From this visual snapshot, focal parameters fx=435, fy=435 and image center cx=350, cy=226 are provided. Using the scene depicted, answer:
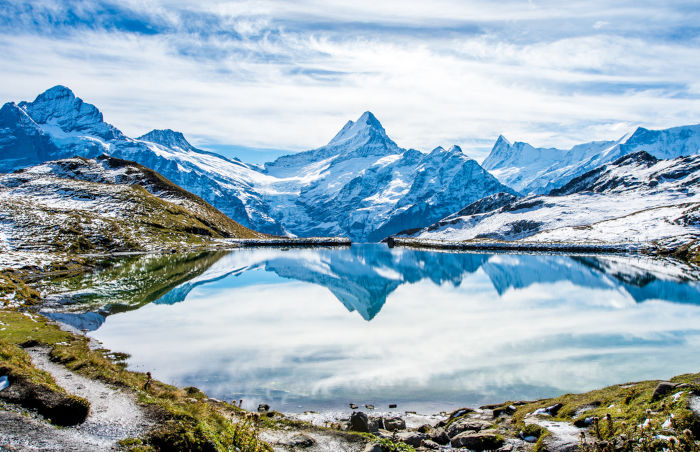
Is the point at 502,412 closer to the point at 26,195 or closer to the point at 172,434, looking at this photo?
the point at 172,434

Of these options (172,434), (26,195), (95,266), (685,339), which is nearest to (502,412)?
(172,434)

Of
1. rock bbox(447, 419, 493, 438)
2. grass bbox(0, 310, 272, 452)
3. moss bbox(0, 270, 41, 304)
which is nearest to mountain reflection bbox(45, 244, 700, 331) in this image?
Result: moss bbox(0, 270, 41, 304)

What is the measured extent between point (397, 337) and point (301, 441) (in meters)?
30.6

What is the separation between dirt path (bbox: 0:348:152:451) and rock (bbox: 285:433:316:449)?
5.23m

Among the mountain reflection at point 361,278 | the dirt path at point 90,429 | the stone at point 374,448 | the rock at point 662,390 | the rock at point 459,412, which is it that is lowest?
the mountain reflection at point 361,278

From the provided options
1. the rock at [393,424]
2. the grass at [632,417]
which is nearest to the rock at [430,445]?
the rock at [393,424]

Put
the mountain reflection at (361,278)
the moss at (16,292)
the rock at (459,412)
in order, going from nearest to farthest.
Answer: the rock at (459,412) → the moss at (16,292) → the mountain reflection at (361,278)

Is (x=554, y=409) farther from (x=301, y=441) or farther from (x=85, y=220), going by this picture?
(x=85, y=220)

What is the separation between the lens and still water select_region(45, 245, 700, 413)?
104ft

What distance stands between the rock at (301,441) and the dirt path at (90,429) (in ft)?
17.2

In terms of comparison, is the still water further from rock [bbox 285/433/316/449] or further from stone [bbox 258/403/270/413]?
rock [bbox 285/433/316/449]

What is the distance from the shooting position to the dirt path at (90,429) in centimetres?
1277

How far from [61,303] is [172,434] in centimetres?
5265

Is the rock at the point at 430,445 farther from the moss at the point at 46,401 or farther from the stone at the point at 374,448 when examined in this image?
the moss at the point at 46,401
